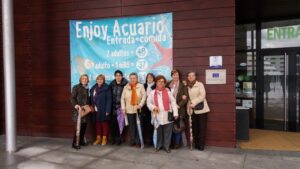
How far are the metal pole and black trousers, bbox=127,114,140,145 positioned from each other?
7.36 ft

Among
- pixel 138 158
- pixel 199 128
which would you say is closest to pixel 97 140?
pixel 138 158

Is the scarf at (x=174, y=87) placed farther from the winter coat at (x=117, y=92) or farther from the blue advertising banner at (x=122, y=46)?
the winter coat at (x=117, y=92)

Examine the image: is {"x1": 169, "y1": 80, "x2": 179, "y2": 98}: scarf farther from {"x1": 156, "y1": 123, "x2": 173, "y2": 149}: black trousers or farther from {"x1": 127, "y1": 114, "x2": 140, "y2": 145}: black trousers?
{"x1": 127, "y1": 114, "x2": 140, "y2": 145}: black trousers

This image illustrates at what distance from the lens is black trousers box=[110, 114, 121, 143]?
626 cm

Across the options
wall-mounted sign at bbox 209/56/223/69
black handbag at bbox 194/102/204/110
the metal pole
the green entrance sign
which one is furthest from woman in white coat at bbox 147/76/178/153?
the green entrance sign

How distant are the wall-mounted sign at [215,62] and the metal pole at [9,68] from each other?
385 cm

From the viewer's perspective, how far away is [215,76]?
590 cm

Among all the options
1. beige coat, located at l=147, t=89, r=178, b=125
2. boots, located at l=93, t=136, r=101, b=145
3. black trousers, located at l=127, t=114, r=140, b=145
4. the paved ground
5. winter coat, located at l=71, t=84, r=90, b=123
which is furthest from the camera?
boots, located at l=93, t=136, r=101, b=145

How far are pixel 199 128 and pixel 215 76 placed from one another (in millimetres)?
1068

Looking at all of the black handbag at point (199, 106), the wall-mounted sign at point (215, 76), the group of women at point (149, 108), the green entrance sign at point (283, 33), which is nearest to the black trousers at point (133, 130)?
the group of women at point (149, 108)

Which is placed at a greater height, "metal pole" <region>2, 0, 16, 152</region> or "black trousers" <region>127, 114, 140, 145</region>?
"metal pole" <region>2, 0, 16, 152</region>

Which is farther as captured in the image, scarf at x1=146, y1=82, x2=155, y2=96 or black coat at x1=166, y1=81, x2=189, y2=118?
scarf at x1=146, y1=82, x2=155, y2=96

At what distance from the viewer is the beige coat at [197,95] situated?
5.66 metres

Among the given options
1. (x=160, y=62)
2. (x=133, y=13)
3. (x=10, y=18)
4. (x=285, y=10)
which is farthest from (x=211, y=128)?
(x=10, y=18)
